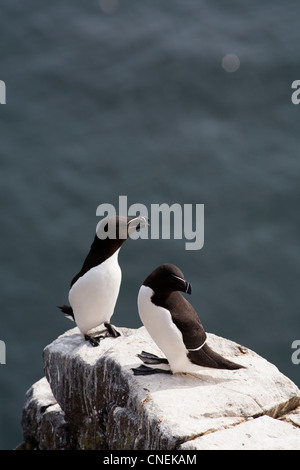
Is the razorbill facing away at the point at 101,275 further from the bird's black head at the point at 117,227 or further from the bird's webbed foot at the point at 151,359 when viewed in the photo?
the bird's webbed foot at the point at 151,359

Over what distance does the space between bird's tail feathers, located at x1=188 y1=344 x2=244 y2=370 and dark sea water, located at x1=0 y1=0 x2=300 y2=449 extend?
4.46m

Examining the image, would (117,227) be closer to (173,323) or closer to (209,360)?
(173,323)

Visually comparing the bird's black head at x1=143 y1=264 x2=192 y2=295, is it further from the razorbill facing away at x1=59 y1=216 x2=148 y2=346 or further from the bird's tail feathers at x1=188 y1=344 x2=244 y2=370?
the razorbill facing away at x1=59 y1=216 x2=148 y2=346

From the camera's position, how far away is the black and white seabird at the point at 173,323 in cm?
732

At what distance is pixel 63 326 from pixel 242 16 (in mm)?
7852

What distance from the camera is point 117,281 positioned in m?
8.34

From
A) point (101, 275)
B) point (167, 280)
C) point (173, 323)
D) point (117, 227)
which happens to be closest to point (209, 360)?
point (173, 323)

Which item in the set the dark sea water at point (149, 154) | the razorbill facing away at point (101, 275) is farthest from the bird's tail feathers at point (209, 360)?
the dark sea water at point (149, 154)

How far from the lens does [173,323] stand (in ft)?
24.2

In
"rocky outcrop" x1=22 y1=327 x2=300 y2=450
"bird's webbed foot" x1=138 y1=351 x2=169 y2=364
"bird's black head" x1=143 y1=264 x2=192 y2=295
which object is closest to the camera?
"rocky outcrop" x1=22 y1=327 x2=300 y2=450

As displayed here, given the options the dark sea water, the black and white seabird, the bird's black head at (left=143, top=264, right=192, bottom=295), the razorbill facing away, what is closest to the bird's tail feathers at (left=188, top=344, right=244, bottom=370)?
the black and white seabird

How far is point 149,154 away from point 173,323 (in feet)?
26.3

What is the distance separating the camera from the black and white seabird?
7.32 metres

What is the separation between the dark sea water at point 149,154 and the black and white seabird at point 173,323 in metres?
4.39
